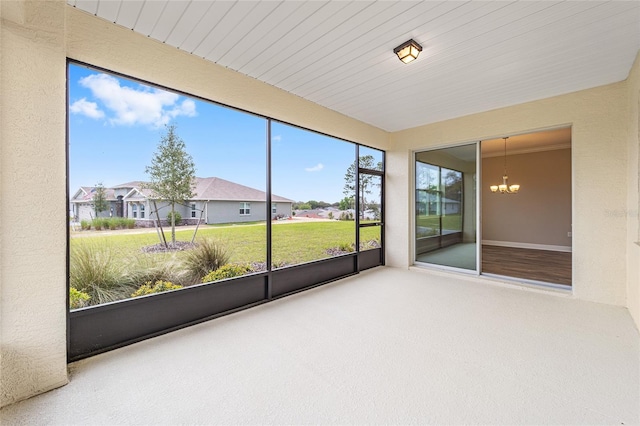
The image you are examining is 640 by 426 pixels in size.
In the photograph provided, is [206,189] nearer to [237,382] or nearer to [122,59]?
[122,59]

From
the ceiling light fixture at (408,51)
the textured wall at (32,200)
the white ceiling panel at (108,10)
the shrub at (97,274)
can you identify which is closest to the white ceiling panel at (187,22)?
the white ceiling panel at (108,10)

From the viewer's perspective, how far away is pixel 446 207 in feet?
17.0

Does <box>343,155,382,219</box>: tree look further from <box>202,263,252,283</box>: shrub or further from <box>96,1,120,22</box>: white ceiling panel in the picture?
<box>96,1,120,22</box>: white ceiling panel

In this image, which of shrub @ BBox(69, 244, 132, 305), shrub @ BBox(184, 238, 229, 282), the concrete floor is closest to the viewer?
the concrete floor

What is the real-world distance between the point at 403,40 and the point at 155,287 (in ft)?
11.1

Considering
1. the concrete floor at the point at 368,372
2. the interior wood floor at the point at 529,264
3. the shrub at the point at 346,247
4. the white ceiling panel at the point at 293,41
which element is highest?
the white ceiling panel at the point at 293,41

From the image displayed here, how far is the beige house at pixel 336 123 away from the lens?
1760 millimetres

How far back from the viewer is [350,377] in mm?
1973

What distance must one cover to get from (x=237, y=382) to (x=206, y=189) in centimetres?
205

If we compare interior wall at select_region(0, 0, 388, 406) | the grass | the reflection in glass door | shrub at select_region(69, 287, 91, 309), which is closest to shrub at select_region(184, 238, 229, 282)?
the grass

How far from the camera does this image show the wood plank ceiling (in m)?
2.10

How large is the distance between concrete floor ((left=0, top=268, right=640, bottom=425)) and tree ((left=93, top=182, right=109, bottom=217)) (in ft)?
4.15

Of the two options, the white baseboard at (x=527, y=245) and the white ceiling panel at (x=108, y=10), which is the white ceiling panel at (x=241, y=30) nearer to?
the white ceiling panel at (x=108, y=10)

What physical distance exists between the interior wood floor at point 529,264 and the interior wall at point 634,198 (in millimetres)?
1204
